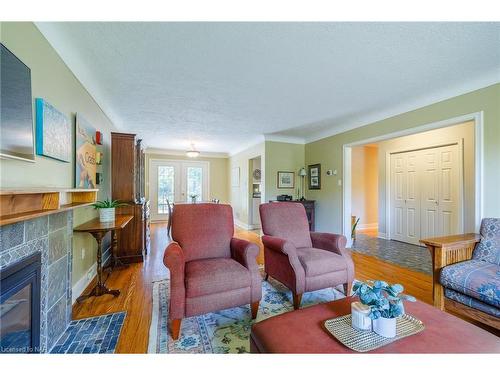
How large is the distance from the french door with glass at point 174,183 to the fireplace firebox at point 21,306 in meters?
5.67

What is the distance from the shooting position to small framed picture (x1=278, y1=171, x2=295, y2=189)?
516 cm

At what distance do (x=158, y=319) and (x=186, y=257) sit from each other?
0.54 meters

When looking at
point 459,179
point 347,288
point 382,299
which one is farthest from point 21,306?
point 459,179

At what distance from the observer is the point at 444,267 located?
1.91 metres

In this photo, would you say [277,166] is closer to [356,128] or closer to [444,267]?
[356,128]

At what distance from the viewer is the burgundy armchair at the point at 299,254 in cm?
202

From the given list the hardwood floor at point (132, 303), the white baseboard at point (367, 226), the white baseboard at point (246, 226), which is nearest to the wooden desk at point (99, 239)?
the hardwood floor at point (132, 303)

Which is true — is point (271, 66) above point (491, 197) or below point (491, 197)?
above

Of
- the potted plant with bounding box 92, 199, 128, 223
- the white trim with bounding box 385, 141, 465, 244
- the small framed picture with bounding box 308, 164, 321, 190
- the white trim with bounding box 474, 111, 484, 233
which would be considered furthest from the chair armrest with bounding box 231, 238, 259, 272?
the white trim with bounding box 385, 141, 465, 244

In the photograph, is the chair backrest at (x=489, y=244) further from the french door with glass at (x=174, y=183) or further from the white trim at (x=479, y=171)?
the french door with glass at (x=174, y=183)
